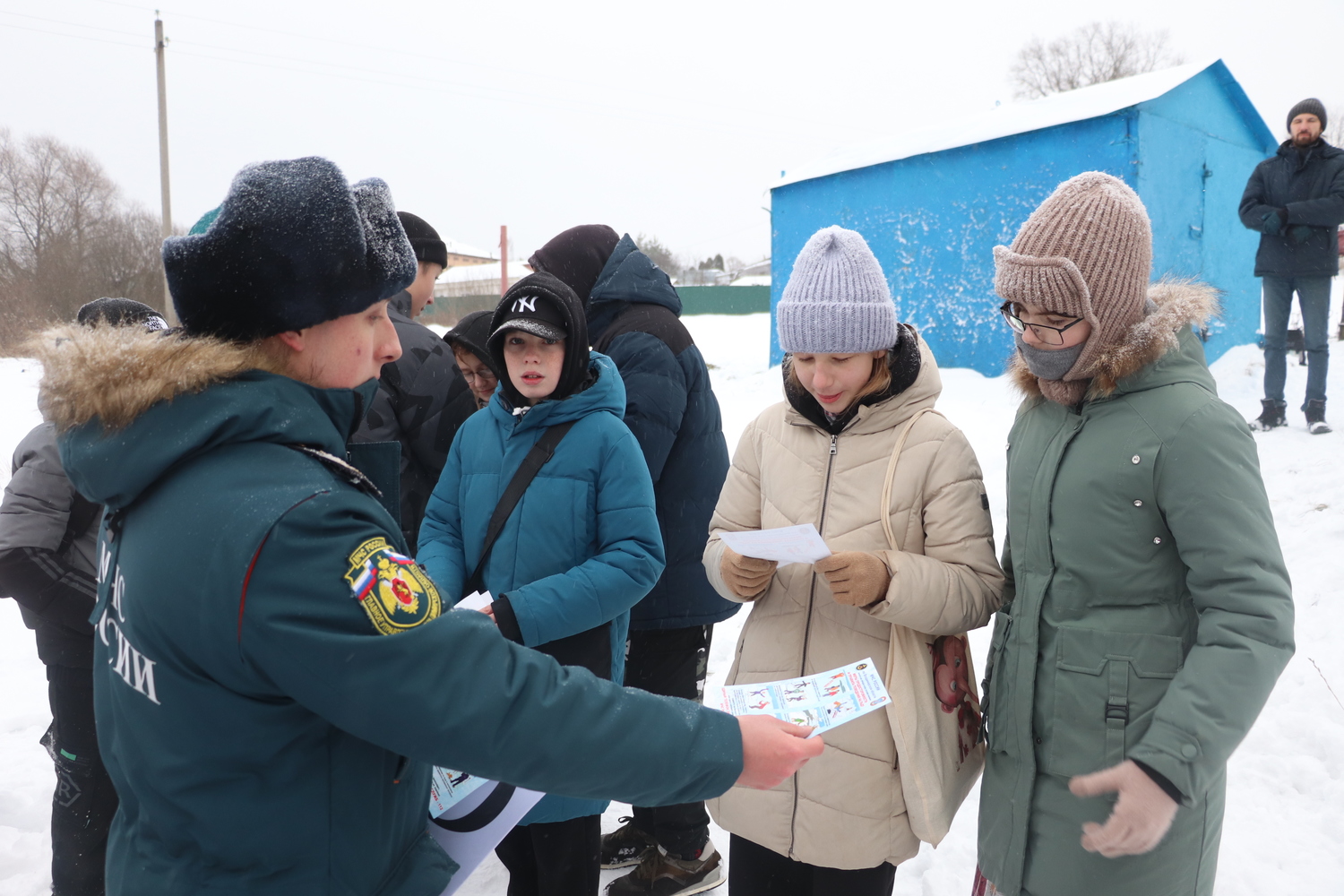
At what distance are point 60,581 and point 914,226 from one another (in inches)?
403

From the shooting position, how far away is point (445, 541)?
8.46ft

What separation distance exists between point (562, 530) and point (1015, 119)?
9.46 metres

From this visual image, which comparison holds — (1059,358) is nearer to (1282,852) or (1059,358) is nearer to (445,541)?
(445,541)

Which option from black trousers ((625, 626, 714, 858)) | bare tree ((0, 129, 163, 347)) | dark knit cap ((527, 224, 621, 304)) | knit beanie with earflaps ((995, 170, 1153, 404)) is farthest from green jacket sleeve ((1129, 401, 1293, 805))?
bare tree ((0, 129, 163, 347))

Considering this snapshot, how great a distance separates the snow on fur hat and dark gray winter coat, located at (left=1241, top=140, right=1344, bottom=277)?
278 inches

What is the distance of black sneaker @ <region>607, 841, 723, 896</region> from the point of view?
290cm

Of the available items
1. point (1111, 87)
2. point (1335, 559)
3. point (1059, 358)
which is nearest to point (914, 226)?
point (1111, 87)

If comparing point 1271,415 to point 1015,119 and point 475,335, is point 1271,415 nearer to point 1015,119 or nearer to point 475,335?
point 1015,119

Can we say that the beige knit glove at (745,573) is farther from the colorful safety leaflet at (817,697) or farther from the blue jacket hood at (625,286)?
the blue jacket hood at (625,286)

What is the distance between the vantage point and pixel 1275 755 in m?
3.35

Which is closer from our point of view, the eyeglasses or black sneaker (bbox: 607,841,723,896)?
the eyeglasses

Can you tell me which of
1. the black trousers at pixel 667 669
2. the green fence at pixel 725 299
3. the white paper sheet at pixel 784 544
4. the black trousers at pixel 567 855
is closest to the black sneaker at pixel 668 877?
the black trousers at pixel 667 669

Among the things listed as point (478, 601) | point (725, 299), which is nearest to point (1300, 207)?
point (478, 601)

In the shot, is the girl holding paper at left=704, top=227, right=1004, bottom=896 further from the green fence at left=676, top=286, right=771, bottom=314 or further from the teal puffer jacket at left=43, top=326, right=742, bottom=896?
the green fence at left=676, top=286, right=771, bottom=314
